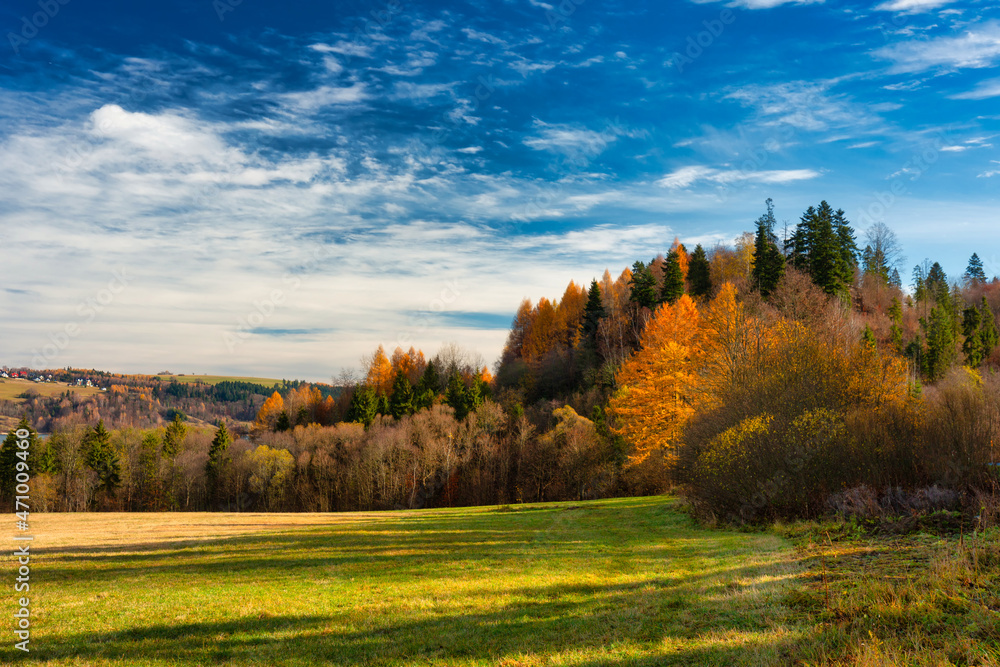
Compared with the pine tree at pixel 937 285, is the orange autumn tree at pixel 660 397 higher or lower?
lower

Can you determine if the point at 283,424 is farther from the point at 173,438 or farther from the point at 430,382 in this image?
the point at 430,382

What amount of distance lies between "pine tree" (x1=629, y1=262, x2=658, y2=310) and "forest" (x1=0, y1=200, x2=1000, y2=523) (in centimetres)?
27

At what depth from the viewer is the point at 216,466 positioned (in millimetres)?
70375

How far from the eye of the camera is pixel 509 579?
11281 mm

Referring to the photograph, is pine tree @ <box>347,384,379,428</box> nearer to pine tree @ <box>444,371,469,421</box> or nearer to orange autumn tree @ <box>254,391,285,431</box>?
pine tree @ <box>444,371,469,421</box>

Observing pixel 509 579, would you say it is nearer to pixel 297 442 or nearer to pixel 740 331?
pixel 740 331

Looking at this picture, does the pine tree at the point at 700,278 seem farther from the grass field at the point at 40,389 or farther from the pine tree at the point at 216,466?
the grass field at the point at 40,389

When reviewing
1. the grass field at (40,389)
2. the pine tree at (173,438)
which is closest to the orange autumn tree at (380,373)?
the pine tree at (173,438)

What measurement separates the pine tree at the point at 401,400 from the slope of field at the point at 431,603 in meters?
57.7

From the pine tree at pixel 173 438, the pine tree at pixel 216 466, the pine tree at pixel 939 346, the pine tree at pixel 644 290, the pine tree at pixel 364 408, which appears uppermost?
the pine tree at pixel 644 290

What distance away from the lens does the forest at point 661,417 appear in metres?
15.8

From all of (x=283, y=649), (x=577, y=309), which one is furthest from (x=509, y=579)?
(x=577, y=309)

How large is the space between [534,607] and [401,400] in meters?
69.0

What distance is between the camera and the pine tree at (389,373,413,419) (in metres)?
75.1
